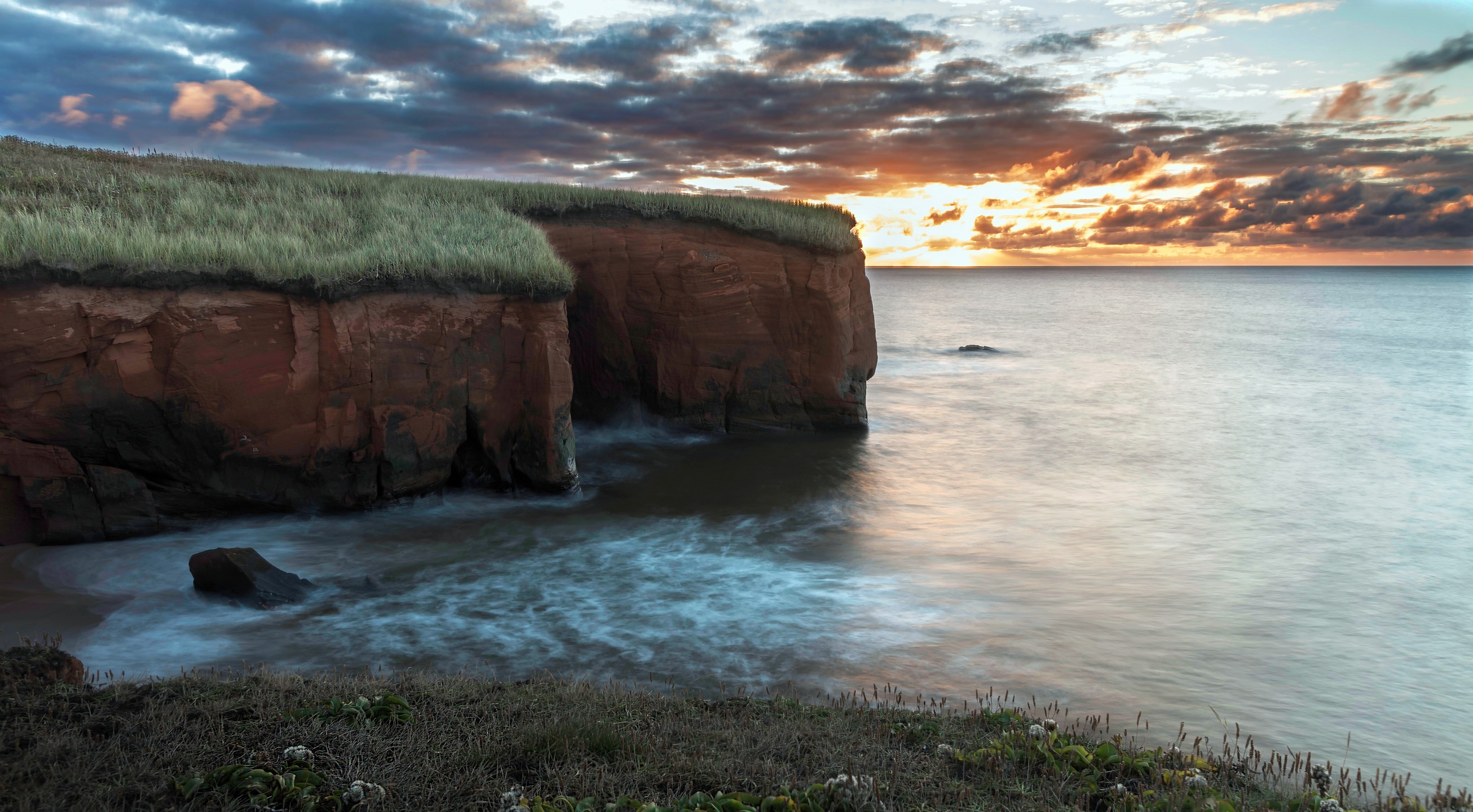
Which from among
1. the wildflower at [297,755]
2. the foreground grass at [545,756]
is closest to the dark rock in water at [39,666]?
the foreground grass at [545,756]

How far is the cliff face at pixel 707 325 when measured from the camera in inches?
615

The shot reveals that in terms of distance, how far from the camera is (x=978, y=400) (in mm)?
23297

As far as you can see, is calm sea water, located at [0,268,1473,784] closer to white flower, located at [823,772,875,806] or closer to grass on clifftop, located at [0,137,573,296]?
white flower, located at [823,772,875,806]

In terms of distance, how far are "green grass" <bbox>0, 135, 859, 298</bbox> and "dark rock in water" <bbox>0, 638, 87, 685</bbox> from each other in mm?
5974

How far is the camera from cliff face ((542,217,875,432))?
51.2 feet

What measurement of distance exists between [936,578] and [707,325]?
7763 mm

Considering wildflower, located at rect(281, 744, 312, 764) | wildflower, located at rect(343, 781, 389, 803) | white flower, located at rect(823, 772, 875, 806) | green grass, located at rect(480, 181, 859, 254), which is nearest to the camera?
wildflower, located at rect(343, 781, 389, 803)

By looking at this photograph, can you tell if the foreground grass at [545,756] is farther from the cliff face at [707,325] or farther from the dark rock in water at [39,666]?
the cliff face at [707,325]

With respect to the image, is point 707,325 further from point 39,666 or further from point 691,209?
point 39,666

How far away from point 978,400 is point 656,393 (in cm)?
1099

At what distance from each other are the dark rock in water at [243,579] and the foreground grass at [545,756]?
128 inches

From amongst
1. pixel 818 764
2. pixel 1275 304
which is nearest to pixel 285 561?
pixel 818 764

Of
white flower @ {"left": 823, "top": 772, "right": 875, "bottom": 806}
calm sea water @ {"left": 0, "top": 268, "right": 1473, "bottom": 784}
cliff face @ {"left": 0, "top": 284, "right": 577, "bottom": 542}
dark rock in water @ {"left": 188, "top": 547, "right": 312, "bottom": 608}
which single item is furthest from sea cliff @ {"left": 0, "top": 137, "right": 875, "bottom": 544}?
white flower @ {"left": 823, "top": 772, "right": 875, "bottom": 806}

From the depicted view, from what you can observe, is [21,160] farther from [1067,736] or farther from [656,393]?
[1067,736]
